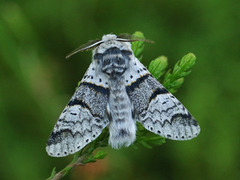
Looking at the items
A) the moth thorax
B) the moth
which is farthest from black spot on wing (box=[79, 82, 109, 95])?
the moth thorax

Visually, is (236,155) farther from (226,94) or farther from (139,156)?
(139,156)

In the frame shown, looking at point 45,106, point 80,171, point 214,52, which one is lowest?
point 80,171

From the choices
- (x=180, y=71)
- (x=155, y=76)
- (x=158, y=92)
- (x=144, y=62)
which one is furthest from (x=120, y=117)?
(x=144, y=62)

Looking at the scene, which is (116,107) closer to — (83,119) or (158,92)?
(83,119)

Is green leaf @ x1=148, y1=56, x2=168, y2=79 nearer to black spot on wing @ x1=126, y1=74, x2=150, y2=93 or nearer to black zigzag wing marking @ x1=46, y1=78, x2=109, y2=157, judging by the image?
black spot on wing @ x1=126, y1=74, x2=150, y2=93

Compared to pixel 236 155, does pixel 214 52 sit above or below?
above

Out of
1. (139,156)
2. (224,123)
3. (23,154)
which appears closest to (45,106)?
(23,154)
